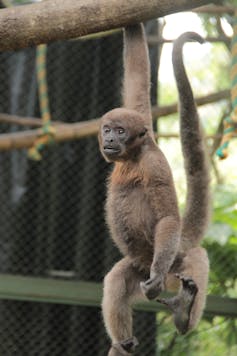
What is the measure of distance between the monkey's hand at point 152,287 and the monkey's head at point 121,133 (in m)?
0.73

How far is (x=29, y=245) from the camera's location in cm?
654

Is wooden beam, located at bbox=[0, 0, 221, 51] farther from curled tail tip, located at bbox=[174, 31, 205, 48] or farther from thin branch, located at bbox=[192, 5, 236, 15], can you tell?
thin branch, located at bbox=[192, 5, 236, 15]

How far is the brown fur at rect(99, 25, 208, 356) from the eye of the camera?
12.0ft

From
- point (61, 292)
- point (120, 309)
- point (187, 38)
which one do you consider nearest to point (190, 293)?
point (120, 309)

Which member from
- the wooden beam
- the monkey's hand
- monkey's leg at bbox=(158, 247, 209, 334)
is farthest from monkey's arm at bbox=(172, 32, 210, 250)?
the monkey's hand

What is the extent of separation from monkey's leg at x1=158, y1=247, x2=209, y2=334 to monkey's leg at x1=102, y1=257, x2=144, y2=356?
0.98 feet

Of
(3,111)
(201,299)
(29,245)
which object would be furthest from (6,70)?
(201,299)

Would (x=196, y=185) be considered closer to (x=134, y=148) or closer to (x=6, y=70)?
(x=134, y=148)

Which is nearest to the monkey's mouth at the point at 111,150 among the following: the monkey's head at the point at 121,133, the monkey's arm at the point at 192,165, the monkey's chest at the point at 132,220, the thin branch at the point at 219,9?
the monkey's head at the point at 121,133

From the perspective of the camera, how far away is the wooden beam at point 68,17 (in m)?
3.56

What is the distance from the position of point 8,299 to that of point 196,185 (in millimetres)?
2678

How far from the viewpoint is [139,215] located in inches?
150

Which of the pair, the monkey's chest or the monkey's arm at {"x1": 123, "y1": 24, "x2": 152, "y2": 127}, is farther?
the monkey's arm at {"x1": 123, "y1": 24, "x2": 152, "y2": 127}

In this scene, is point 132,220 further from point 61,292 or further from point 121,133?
point 61,292
